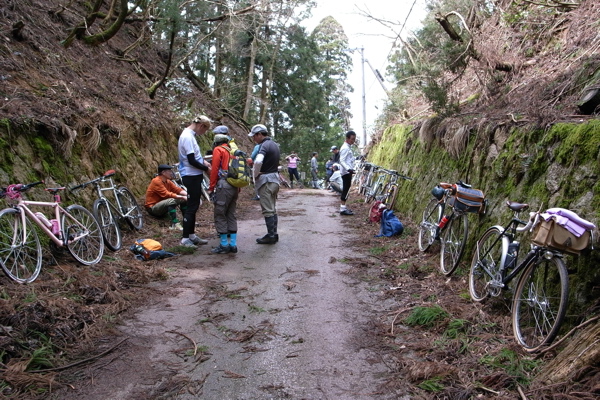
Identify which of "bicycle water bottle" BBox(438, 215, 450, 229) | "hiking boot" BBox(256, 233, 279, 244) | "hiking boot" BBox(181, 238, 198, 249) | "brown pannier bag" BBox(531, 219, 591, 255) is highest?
"brown pannier bag" BBox(531, 219, 591, 255)

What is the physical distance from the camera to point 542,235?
134 inches

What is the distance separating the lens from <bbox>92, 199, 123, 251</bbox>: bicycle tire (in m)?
6.50

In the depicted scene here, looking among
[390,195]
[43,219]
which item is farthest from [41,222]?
[390,195]

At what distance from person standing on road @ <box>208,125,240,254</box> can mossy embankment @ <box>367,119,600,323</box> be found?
380 cm

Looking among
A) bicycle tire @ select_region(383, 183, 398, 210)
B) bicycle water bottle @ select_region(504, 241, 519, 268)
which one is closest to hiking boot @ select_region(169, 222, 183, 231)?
bicycle tire @ select_region(383, 183, 398, 210)

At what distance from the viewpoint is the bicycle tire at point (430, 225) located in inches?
255

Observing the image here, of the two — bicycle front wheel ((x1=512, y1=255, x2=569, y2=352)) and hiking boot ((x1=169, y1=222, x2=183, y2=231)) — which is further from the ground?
bicycle front wheel ((x1=512, y1=255, x2=569, y2=352))

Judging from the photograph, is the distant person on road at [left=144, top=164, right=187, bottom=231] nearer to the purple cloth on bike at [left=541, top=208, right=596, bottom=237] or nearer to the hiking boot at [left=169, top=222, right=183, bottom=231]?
the hiking boot at [left=169, top=222, right=183, bottom=231]

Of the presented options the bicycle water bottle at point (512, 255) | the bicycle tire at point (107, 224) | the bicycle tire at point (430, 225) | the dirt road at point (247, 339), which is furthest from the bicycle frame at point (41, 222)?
the bicycle water bottle at point (512, 255)

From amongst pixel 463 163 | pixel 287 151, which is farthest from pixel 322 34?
pixel 463 163

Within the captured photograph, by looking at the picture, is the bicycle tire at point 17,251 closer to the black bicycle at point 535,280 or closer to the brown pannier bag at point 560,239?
the black bicycle at point 535,280

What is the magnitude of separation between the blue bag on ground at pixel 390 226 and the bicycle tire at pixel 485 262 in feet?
11.4

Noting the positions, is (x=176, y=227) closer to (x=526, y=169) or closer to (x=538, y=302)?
(x=526, y=169)

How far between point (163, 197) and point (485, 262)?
628 centimetres
